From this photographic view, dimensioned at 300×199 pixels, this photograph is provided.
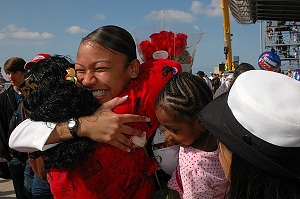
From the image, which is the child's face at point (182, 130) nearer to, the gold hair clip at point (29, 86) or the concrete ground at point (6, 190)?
the gold hair clip at point (29, 86)

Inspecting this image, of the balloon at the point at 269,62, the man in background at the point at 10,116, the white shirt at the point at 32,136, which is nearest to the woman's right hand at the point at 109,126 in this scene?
the white shirt at the point at 32,136

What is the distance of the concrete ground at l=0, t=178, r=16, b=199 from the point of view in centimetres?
561

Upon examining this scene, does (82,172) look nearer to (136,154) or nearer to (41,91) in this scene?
(136,154)

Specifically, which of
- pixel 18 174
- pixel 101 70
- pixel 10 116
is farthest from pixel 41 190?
pixel 101 70

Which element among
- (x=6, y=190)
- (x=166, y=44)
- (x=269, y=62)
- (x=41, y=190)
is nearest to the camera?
(x=166, y=44)

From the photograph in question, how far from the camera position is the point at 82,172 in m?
1.48

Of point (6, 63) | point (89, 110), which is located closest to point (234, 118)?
point (89, 110)

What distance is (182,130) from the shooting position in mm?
1638

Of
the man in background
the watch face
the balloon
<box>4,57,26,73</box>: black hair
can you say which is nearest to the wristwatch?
the watch face

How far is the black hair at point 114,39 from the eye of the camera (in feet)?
4.96

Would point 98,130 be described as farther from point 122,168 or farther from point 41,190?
point 41,190

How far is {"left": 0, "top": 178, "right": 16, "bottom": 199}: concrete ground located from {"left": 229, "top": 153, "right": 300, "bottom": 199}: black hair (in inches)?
206

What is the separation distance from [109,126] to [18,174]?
328 cm

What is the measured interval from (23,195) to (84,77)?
138 inches
